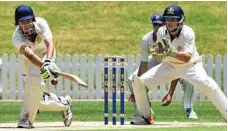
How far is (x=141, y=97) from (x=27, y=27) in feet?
6.91

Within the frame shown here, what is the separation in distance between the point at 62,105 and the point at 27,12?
1.89 metres

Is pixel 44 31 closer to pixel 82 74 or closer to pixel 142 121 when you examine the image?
pixel 142 121

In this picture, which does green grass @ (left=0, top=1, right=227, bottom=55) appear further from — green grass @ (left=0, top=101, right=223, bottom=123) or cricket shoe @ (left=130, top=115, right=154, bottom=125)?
cricket shoe @ (left=130, top=115, right=154, bottom=125)

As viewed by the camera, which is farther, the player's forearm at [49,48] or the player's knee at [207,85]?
the player's knee at [207,85]

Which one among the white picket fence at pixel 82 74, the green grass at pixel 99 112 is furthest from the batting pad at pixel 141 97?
the white picket fence at pixel 82 74

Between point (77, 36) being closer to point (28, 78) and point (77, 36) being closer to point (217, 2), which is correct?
point (217, 2)

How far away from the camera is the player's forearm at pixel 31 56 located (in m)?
13.1

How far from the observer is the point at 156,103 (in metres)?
22.4

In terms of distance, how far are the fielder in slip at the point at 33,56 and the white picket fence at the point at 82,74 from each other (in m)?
9.96

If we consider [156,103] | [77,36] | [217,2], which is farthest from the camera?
[217,2]

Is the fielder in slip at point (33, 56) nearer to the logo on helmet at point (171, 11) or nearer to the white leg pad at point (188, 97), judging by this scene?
the logo on helmet at point (171, 11)

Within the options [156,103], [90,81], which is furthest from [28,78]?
[90,81]

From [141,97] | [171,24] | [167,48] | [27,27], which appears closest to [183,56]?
[167,48]

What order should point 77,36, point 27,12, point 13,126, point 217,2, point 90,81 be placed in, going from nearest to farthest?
point 27,12 < point 13,126 < point 90,81 < point 77,36 < point 217,2
